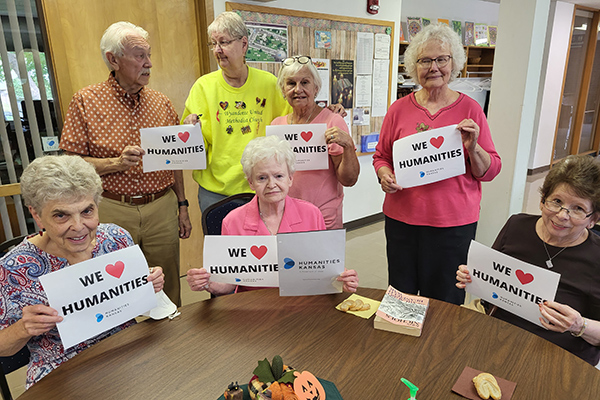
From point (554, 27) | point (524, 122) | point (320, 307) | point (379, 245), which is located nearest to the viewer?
point (320, 307)

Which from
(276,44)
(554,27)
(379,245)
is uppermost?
(554,27)

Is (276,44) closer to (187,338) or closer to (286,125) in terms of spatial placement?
(286,125)

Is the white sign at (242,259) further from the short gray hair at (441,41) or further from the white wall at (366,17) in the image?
the white wall at (366,17)

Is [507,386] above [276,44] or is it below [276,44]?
below

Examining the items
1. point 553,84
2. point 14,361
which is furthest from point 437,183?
point 553,84

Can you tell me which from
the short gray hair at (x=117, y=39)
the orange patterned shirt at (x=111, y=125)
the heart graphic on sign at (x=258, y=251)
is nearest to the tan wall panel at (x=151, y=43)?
the orange patterned shirt at (x=111, y=125)

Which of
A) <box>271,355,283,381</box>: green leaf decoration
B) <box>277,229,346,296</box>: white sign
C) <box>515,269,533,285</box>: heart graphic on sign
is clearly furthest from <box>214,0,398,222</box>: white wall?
<box>271,355,283,381</box>: green leaf decoration

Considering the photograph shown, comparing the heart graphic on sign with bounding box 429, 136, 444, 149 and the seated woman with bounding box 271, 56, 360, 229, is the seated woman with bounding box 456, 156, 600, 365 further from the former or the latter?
the seated woman with bounding box 271, 56, 360, 229

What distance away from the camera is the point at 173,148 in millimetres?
2129

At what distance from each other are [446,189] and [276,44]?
2267 millimetres

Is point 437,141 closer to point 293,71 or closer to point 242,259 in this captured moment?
point 293,71

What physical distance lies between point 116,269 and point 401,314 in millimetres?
933

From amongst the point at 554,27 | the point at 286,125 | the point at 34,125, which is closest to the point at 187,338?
the point at 286,125

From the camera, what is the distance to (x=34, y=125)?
272cm
